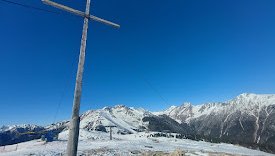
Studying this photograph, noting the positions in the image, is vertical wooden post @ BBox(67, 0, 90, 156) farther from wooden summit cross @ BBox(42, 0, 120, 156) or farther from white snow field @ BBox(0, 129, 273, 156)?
white snow field @ BBox(0, 129, 273, 156)

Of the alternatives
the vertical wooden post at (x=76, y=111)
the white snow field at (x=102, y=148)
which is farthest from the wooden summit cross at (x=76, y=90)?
the white snow field at (x=102, y=148)

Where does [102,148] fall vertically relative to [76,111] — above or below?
below

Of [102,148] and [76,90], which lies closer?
[76,90]

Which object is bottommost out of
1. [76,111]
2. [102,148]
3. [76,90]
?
[102,148]

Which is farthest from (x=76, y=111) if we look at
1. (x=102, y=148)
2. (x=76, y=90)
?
(x=102, y=148)

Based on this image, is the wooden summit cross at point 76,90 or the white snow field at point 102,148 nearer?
the wooden summit cross at point 76,90

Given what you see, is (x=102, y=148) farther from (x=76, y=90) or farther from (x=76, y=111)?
(x=76, y=90)

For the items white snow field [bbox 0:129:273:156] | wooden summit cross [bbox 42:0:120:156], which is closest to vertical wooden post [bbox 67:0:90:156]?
wooden summit cross [bbox 42:0:120:156]

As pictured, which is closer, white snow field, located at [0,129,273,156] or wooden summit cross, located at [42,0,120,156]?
wooden summit cross, located at [42,0,120,156]

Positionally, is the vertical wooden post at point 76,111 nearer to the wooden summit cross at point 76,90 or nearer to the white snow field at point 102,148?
the wooden summit cross at point 76,90

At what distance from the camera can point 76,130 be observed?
274 inches

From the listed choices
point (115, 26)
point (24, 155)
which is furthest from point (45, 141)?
point (115, 26)

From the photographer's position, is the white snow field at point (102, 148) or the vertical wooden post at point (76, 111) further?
the white snow field at point (102, 148)

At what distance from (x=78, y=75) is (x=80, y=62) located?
40cm
